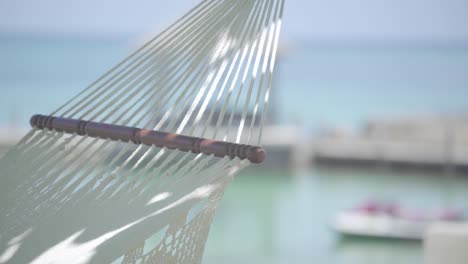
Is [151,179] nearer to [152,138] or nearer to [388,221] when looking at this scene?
[152,138]

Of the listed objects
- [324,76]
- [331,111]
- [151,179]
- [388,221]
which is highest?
[324,76]

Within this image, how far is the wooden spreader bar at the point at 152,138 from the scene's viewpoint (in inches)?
63.2

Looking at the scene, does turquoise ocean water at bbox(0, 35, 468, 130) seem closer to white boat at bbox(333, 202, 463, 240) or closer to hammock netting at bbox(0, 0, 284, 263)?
white boat at bbox(333, 202, 463, 240)

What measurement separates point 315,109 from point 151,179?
53.7ft

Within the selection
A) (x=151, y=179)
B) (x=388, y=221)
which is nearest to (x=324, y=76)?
(x=388, y=221)

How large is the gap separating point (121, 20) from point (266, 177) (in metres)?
23.8

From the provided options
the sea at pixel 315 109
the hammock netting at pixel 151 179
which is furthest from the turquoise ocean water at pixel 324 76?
the hammock netting at pixel 151 179

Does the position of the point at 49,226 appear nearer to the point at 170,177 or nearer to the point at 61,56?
the point at 170,177

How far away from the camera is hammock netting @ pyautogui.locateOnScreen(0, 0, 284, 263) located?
1.50 metres

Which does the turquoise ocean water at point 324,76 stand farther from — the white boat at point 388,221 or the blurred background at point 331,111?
the white boat at point 388,221

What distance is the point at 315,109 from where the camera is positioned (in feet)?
58.6

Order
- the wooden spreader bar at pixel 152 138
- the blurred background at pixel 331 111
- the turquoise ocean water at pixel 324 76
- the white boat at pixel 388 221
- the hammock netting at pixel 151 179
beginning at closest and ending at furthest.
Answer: the hammock netting at pixel 151 179
the wooden spreader bar at pixel 152 138
the white boat at pixel 388 221
the blurred background at pixel 331 111
the turquoise ocean water at pixel 324 76

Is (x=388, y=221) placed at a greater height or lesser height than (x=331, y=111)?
lesser

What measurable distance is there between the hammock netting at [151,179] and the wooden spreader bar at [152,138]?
0.8 inches
